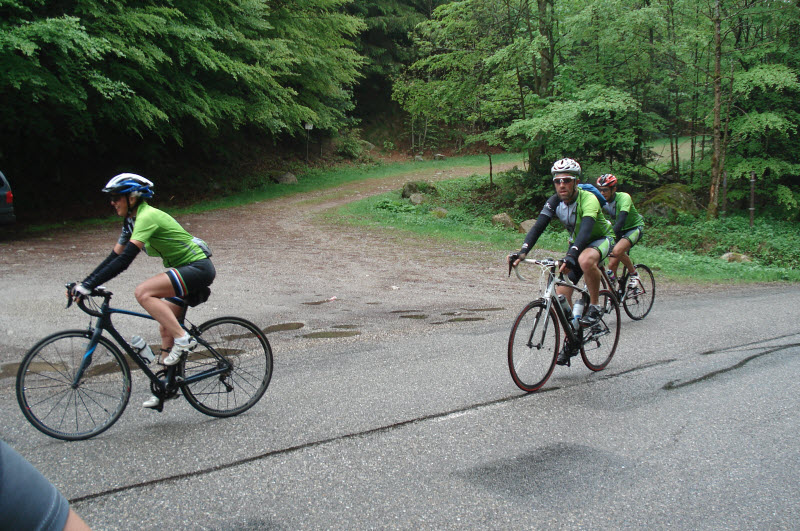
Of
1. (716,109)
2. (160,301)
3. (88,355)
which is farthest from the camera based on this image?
(716,109)

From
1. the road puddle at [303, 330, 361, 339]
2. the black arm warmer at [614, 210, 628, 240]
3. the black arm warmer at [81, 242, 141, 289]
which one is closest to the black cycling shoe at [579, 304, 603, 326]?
the road puddle at [303, 330, 361, 339]

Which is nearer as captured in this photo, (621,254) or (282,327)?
(282,327)

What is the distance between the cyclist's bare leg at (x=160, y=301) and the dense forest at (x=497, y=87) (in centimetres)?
1185

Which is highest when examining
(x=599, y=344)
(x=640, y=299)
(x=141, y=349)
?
(x=141, y=349)

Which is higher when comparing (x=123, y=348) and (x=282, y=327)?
(x=123, y=348)

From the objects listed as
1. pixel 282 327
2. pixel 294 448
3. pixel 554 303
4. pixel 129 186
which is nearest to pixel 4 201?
pixel 282 327

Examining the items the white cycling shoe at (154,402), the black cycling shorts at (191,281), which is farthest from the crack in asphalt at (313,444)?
the black cycling shorts at (191,281)

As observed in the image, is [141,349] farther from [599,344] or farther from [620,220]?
[620,220]

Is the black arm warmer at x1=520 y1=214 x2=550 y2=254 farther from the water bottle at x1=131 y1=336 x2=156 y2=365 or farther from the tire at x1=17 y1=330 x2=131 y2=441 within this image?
the tire at x1=17 y1=330 x2=131 y2=441

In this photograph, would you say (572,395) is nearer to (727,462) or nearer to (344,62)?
(727,462)

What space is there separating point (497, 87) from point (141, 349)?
67.3 feet

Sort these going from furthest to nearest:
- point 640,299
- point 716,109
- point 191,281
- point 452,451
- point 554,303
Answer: point 716,109, point 640,299, point 554,303, point 191,281, point 452,451

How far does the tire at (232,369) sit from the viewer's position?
466cm

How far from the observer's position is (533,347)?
5.30 m
